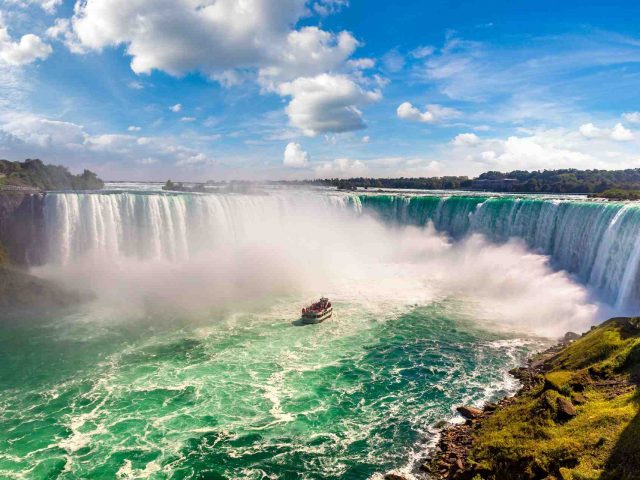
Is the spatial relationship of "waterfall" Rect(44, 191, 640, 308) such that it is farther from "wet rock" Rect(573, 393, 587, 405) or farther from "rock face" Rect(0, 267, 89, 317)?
"wet rock" Rect(573, 393, 587, 405)

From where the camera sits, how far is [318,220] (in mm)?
54000

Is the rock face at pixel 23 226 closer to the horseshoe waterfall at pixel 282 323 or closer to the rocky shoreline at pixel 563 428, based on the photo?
the horseshoe waterfall at pixel 282 323

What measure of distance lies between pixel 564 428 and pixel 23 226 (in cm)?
4326

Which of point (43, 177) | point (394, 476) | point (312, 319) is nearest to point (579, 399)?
point (394, 476)

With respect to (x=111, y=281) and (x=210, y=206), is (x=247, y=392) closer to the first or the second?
(x=111, y=281)

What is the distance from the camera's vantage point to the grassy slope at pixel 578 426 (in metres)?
10.9

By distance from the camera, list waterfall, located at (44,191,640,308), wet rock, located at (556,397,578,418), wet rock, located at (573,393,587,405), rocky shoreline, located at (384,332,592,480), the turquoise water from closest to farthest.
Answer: rocky shoreline, located at (384,332,592,480), wet rock, located at (556,397,578,418), wet rock, located at (573,393,587,405), the turquoise water, waterfall, located at (44,191,640,308)

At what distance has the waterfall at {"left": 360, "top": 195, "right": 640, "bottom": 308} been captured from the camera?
27.9m

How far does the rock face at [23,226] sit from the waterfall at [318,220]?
944 mm

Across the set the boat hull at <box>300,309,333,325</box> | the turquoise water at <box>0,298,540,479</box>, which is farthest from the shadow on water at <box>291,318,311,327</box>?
the turquoise water at <box>0,298,540,479</box>

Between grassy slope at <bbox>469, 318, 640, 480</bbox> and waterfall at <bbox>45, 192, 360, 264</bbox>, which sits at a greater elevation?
waterfall at <bbox>45, 192, 360, 264</bbox>

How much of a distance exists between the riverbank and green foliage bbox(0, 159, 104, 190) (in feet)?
200

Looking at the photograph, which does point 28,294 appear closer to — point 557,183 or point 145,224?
point 145,224

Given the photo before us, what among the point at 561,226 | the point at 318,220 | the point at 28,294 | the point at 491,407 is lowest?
the point at 491,407
